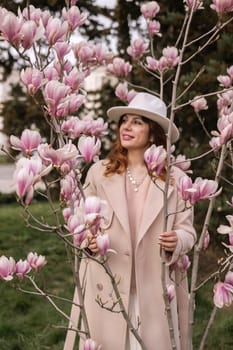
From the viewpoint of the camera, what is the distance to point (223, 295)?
61.4 inches

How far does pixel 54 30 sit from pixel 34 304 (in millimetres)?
2842

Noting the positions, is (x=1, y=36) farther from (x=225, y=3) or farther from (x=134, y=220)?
(x=134, y=220)

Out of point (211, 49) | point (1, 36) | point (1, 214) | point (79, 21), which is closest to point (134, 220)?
point (79, 21)

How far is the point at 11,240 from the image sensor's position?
19.4 feet

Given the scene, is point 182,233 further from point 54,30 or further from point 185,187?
point 54,30

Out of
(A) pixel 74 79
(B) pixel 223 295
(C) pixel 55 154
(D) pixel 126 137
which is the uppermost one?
(A) pixel 74 79

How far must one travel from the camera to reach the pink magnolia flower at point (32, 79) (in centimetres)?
145

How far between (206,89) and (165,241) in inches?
99.7

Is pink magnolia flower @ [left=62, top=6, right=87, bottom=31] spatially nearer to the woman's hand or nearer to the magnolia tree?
the magnolia tree

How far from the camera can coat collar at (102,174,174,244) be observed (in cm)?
190

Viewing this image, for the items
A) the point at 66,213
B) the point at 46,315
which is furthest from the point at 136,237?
the point at 46,315

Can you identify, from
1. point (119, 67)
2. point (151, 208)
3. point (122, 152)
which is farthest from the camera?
point (119, 67)

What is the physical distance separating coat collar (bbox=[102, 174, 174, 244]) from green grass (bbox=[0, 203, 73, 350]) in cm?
43

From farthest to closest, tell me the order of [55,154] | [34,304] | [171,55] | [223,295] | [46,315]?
[34,304]
[46,315]
[171,55]
[223,295]
[55,154]
